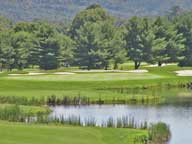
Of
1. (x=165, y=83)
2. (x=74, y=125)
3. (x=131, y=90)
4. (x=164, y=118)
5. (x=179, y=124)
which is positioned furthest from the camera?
(x=165, y=83)

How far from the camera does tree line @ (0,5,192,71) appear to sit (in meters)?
127

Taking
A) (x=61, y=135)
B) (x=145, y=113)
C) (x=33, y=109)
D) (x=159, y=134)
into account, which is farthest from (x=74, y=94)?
(x=61, y=135)

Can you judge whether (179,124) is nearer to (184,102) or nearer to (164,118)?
(164,118)

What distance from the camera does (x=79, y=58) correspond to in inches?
5054

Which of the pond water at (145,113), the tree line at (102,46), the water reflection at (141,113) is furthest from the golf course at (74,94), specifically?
the tree line at (102,46)

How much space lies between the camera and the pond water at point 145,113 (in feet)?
176

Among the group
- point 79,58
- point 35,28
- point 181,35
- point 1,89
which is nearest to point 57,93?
point 1,89

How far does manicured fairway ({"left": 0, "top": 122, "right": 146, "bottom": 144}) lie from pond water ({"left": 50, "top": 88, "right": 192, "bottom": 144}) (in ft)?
20.2

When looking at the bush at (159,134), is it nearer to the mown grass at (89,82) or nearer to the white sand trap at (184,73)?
the mown grass at (89,82)

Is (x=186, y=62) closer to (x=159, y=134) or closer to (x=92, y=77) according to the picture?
(x=92, y=77)

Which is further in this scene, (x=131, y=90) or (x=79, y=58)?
(x=79, y=58)

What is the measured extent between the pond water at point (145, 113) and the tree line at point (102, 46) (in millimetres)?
55120

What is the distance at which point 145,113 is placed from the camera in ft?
202

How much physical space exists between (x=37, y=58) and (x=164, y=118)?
254ft
